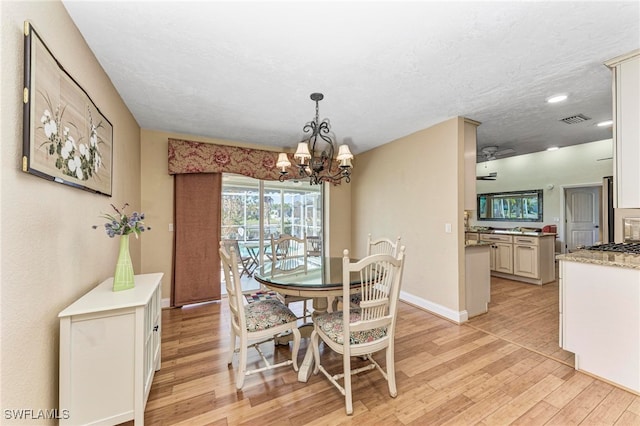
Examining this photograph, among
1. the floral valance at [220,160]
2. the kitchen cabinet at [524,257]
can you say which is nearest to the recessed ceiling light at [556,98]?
the floral valance at [220,160]

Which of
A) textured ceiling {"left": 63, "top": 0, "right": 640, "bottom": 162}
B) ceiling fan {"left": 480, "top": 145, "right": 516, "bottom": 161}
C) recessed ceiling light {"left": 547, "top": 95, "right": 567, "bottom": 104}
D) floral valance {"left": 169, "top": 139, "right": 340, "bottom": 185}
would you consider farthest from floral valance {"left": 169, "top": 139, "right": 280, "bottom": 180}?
ceiling fan {"left": 480, "top": 145, "right": 516, "bottom": 161}

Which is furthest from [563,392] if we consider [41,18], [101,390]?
[41,18]

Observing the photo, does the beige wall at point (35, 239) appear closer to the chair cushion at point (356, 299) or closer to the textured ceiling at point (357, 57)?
the textured ceiling at point (357, 57)

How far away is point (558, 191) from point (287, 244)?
19.8 ft

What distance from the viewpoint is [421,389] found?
6.21 feet

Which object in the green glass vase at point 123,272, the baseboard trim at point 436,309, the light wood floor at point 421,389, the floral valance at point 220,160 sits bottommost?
the light wood floor at point 421,389

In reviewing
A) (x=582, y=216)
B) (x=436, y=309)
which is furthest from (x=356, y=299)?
(x=582, y=216)

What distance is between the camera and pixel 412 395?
183cm

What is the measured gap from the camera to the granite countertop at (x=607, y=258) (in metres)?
1.87

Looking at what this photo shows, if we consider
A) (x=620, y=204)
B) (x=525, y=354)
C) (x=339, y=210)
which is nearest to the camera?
(x=620, y=204)

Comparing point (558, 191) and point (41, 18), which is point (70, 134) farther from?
point (558, 191)

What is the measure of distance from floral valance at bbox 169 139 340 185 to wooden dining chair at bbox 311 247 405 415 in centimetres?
175

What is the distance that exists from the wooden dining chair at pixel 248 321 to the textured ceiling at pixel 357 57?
4.75ft

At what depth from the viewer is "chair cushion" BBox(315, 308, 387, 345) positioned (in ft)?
5.77
